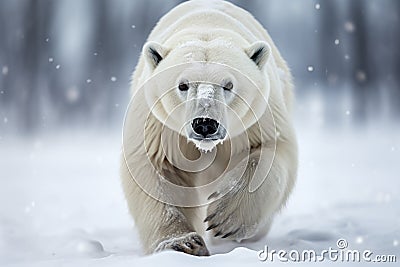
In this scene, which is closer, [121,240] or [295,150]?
[295,150]

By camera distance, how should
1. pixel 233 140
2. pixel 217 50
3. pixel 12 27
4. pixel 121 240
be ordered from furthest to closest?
1. pixel 12 27
2. pixel 121 240
3. pixel 233 140
4. pixel 217 50

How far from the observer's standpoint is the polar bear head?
2.20 meters

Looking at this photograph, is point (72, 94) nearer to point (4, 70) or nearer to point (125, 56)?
point (125, 56)

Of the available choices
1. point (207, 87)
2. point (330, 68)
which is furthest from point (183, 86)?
point (330, 68)

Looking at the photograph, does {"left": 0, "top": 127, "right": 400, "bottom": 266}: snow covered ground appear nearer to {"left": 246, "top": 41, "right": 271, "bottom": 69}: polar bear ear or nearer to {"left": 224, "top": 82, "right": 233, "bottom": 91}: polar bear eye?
{"left": 224, "top": 82, "right": 233, "bottom": 91}: polar bear eye

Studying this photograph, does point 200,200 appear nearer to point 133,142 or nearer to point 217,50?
point 133,142

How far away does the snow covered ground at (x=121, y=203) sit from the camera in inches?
103

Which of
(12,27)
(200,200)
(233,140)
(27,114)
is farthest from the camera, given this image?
(27,114)

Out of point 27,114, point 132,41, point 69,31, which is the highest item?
point 132,41

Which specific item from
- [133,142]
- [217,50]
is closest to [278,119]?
[217,50]

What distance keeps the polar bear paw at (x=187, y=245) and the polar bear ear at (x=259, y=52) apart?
71cm

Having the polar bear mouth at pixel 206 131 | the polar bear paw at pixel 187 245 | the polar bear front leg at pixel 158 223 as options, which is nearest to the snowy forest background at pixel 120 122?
the polar bear front leg at pixel 158 223

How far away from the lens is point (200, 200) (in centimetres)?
275

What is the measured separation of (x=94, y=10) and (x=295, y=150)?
2.72 metres
